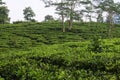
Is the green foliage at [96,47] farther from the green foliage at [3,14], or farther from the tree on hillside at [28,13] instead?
the tree on hillside at [28,13]

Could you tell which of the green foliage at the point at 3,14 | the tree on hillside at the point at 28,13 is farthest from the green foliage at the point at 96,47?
the tree on hillside at the point at 28,13

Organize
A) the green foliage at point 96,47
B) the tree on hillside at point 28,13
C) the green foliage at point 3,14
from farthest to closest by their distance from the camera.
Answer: the tree on hillside at point 28,13 < the green foliage at point 3,14 < the green foliage at point 96,47

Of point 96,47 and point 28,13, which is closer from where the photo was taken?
point 96,47

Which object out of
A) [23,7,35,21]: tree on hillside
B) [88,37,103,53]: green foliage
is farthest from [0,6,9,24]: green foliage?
[88,37,103,53]: green foliage

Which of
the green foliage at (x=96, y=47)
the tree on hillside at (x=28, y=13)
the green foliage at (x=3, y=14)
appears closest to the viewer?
the green foliage at (x=96, y=47)

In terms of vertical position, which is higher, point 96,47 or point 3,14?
point 96,47

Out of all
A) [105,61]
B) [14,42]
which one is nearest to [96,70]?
[105,61]

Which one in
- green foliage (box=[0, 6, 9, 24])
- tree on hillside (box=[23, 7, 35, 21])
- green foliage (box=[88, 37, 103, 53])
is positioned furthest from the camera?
tree on hillside (box=[23, 7, 35, 21])

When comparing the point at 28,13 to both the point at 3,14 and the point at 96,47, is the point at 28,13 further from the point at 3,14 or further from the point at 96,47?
the point at 96,47

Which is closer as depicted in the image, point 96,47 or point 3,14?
point 96,47

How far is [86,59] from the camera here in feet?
40.5

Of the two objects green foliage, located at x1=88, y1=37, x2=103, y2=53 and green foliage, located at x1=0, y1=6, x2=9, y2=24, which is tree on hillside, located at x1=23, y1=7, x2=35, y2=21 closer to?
green foliage, located at x1=0, y1=6, x2=9, y2=24

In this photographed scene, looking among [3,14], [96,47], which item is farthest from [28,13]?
[96,47]

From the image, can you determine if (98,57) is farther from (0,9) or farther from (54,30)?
(0,9)
